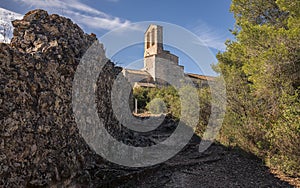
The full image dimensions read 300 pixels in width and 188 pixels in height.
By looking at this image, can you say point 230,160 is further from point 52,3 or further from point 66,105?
point 52,3

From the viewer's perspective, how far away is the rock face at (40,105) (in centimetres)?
301

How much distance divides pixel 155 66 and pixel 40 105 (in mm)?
15428

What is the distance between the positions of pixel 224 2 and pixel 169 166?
6584mm

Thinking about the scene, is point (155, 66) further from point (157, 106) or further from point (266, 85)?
point (266, 85)

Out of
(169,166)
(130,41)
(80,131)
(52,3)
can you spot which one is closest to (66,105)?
(80,131)

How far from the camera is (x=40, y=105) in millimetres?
3500

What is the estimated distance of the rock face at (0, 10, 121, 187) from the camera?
118 inches

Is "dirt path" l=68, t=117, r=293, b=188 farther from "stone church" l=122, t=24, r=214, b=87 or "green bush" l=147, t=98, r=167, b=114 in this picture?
"stone church" l=122, t=24, r=214, b=87

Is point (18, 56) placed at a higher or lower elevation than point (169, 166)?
higher

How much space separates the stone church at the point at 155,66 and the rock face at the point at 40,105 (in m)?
13.7

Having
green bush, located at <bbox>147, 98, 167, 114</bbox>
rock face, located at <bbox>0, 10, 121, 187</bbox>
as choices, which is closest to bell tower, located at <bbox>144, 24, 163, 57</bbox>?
green bush, located at <bbox>147, 98, 167, 114</bbox>

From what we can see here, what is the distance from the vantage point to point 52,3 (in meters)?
5.42

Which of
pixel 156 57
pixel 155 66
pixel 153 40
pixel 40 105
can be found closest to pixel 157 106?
pixel 155 66

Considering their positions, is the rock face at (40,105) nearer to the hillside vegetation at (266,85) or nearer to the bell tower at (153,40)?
the hillside vegetation at (266,85)
